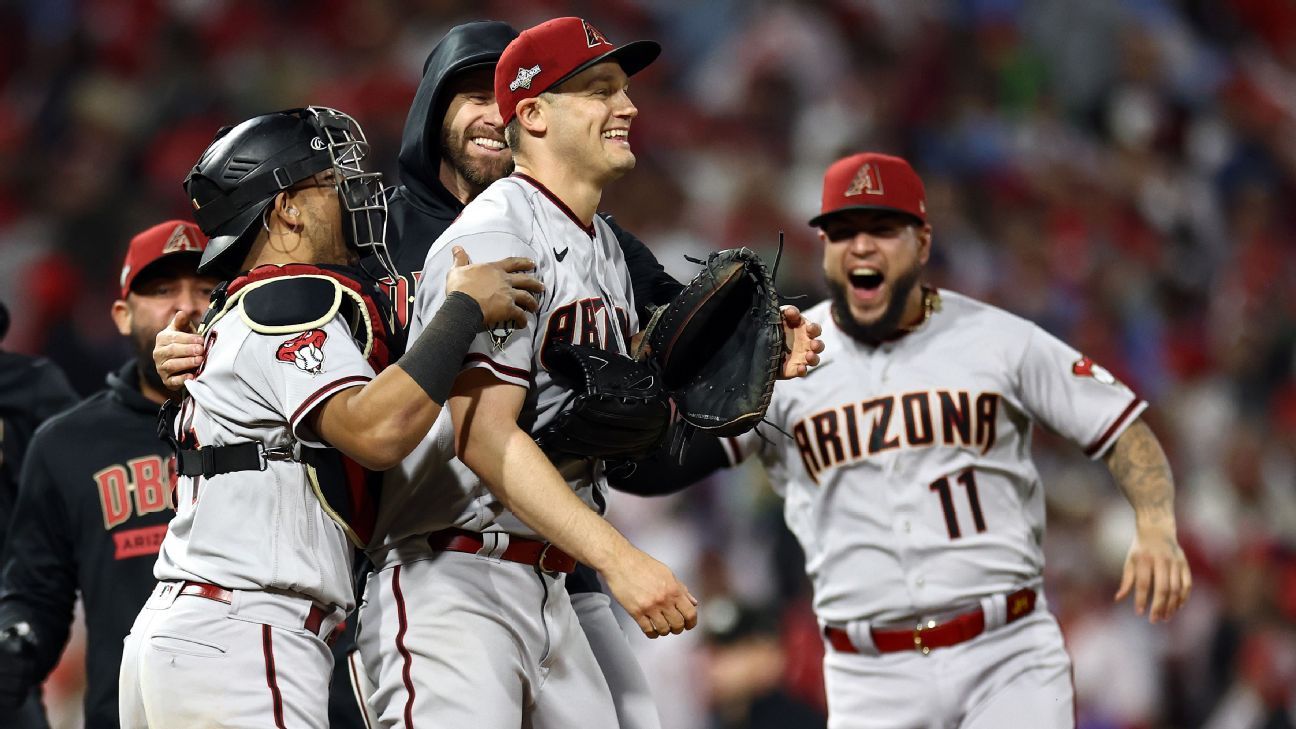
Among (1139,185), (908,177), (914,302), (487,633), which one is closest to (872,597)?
(914,302)

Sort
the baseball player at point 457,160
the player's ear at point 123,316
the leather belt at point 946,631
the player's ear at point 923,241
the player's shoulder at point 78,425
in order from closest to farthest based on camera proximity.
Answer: the baseball player at point 457,160, the player's shoulder at point 78,425, the leather belt at point 946,631, the player's ear at point 123,316, the player's ear at point 923,241

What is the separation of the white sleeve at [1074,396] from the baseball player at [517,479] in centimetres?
175

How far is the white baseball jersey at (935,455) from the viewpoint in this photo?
4543 mm

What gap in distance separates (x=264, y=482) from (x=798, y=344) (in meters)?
1.18

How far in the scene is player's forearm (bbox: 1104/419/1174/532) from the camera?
442 cm

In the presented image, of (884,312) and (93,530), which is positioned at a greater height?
(884,312)

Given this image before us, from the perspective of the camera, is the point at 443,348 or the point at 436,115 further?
the point at 436,115

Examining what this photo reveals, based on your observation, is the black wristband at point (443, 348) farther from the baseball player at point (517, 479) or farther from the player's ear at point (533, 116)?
the player's ear at point (533, 116)

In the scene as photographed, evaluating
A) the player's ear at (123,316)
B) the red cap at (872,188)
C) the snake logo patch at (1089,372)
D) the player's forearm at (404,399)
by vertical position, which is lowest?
the snake logo patch at (1089,372)

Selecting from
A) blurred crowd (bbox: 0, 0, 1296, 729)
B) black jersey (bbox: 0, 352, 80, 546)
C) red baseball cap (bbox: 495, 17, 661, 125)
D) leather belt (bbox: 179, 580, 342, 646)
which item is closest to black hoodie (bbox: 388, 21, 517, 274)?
red baseball cap (bbox: 495, 17, 661, 125)

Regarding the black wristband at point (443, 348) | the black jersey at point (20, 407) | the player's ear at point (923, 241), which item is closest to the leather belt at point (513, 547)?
the black wristband at point (443, 348)

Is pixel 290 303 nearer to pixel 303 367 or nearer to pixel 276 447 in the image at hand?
pixel 303 367

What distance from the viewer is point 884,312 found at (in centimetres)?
475

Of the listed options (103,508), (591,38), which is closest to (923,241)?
(591,38)
